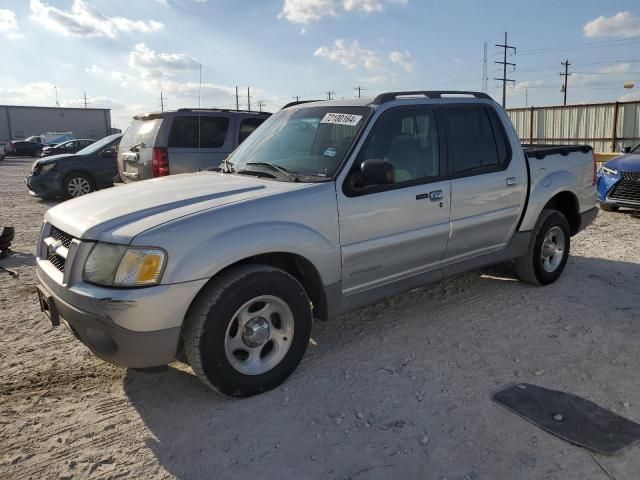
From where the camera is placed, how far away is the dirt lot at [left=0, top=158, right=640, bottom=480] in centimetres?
267

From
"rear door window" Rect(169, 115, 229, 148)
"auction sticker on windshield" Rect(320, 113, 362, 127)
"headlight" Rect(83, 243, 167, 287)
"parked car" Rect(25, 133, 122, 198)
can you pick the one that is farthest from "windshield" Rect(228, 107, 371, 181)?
"parked car" Rect(25, 133, 122, 198)

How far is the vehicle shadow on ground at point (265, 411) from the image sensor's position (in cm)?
269

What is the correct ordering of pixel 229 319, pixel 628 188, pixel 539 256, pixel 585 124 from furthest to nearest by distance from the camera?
pixel 585 124 < pixel 628 188 < pixel 539 256 < pixel 229 319

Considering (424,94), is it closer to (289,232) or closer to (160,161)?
(289,232)

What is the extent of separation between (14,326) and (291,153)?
9.10 ft

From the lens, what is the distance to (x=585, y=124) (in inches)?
937

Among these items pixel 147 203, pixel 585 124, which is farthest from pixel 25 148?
pixel 147 203

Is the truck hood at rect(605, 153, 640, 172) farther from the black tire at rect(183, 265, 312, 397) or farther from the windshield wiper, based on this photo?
the black tire at rect(183, 265, 312, 397)

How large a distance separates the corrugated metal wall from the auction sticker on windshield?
19535 mm

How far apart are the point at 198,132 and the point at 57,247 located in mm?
5489

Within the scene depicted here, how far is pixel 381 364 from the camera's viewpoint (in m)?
3.71

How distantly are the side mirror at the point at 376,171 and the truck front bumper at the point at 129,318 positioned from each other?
1.30 meters

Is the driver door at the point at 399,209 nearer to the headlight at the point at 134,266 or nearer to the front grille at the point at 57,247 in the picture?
the headlight at the point at 134,266

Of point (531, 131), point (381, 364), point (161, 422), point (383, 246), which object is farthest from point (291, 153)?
point (531, 131)
